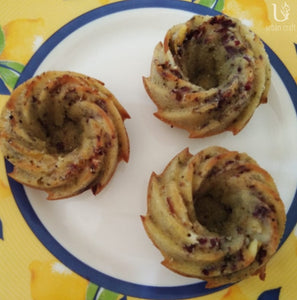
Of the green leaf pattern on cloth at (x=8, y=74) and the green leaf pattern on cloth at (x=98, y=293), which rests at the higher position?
the green leaf pattern on cloth at (x=8, y=74)

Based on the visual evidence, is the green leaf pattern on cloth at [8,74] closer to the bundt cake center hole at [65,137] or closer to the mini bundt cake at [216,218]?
the bundt cake center hole at [65,137]

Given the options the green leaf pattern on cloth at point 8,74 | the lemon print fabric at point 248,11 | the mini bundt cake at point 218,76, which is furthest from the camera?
the lemon print fabric at point 248,11

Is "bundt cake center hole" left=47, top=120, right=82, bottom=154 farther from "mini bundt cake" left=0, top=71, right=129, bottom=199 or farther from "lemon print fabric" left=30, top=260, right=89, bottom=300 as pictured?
"lemon print fabric" left=30, top=260, right=89, bottom=300

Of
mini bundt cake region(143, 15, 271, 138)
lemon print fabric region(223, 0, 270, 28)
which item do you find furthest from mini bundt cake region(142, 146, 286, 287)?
lemon print fabric region(223, 0, 270, 28)

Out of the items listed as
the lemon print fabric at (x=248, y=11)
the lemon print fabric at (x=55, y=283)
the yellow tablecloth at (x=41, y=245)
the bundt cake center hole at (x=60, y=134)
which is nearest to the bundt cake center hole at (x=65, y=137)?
the bundt cake center hole at (x=60, y=134)

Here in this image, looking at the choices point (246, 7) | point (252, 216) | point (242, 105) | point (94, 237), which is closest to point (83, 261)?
point (94, 237)
